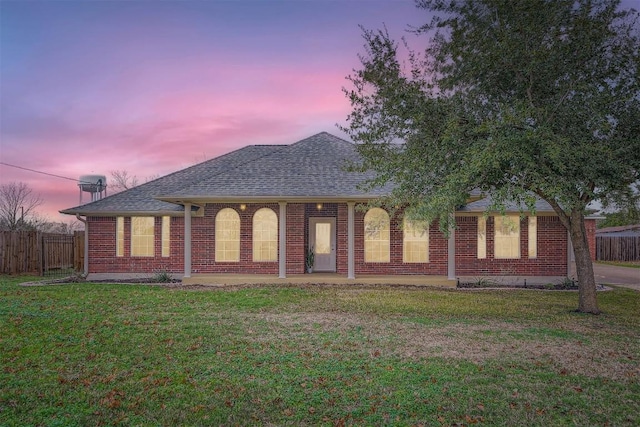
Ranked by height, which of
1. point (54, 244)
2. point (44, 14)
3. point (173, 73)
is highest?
point (44, 14)

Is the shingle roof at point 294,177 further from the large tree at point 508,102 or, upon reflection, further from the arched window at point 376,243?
→ the large tree at point 508,102

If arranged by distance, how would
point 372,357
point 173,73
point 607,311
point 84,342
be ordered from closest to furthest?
1. point 372,357
2. point 84,342
3. point 607,311
4. point 173,73

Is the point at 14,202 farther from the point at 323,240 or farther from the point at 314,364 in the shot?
the point at 314,364

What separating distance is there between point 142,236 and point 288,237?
5836 mm

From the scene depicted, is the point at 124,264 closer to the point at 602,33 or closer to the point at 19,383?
the point at 19,383

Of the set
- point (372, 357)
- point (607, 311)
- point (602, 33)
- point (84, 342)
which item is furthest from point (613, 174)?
point (84, 342)

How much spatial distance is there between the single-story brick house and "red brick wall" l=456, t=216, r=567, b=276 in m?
0.04

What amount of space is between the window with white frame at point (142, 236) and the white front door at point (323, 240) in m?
6.26

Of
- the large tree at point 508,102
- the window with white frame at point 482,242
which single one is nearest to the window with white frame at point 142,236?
the large tree at point 508,102

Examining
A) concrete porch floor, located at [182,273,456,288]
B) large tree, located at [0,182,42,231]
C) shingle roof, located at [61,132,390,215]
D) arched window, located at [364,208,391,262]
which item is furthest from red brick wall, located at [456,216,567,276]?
large tree, located at [0,182,42,231]

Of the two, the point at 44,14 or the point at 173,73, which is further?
the point at 173,73

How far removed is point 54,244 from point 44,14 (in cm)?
1164

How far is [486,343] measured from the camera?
822 centimetres

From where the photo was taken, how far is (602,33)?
32.5 feet
